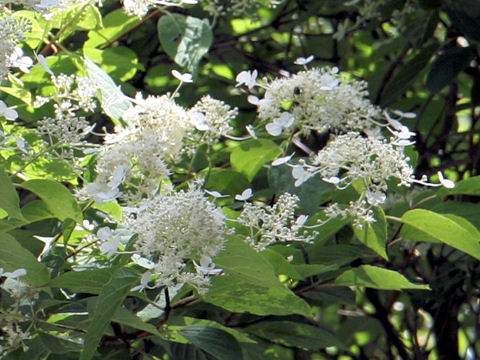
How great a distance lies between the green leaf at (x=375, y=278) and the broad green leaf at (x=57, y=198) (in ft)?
1.29

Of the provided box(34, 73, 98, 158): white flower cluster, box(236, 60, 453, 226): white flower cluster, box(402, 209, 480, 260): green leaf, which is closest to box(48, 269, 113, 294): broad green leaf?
box(34, 73, 98, 158): white flower cluster

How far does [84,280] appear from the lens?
3.75ft

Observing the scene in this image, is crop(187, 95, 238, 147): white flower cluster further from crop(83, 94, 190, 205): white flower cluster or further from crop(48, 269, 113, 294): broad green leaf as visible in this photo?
crop(48, 269, 113, 294): broad green leaf

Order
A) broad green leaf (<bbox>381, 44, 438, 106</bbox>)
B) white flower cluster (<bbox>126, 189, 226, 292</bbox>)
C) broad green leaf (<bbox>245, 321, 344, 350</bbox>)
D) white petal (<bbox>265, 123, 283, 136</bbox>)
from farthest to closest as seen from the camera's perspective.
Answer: broad green leaf (<bbox>381, 44, 438, 106</bbox>)
broad green leaf (<bbox>245, 321, 344, 350</bbox>)
white petal (<bbox>265, 123, 283, 136</bbox>)
white flower cluster (<bbox>126, 189, 226, 292</bbox>)

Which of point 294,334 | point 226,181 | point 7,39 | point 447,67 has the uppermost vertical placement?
point 7,39

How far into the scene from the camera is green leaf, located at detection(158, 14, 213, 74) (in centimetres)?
167

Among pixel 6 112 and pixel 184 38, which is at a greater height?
pixel 6 112

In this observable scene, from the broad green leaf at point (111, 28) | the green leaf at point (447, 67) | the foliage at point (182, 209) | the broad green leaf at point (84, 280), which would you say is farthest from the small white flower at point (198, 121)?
the green leaf at point (447, 67)

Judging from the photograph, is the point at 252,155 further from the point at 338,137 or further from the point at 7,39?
the point at 7,39

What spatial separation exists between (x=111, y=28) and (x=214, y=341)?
0.75 metres

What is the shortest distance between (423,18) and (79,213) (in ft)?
3.89

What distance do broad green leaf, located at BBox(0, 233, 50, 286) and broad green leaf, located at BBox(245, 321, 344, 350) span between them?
1.44 feet

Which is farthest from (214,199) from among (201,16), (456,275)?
(201,16)

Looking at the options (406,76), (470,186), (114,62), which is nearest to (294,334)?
(470,186)
